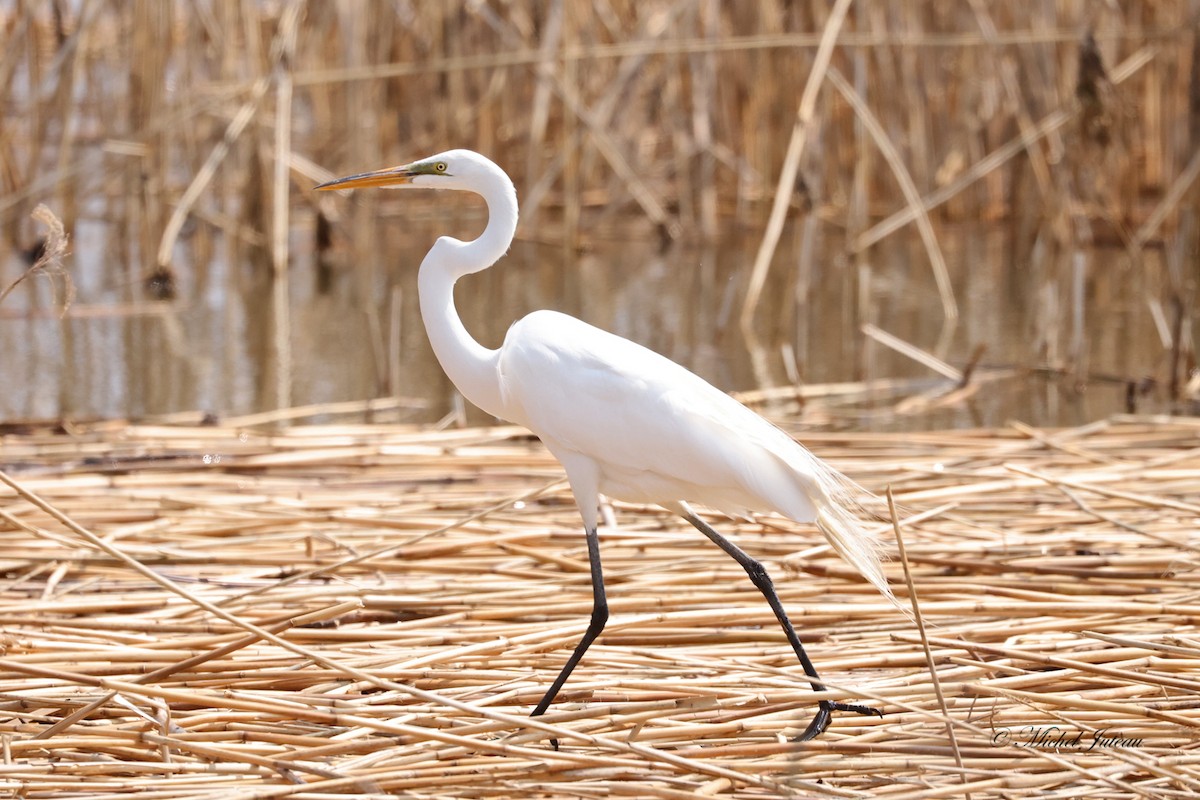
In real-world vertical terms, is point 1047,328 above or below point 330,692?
above

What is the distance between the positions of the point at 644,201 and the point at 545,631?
5.89 m

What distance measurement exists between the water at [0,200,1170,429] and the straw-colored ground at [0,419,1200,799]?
1.25 m

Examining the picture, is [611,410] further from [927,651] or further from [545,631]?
[927,651]

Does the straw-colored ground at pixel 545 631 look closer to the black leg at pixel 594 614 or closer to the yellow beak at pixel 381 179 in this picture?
the black leg at pixel 594 614

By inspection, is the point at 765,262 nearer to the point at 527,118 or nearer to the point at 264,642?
the point at 264,642

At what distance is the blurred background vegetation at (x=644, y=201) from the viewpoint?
20.0 feet

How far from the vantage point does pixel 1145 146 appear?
9828 mm

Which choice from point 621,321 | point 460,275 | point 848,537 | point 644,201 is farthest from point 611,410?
point 644,201

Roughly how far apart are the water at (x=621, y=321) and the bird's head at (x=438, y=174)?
2452 millimetres

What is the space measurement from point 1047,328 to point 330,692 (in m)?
3.93

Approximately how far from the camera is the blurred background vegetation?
6.11 metres

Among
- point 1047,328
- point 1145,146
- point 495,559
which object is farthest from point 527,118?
point 495,559

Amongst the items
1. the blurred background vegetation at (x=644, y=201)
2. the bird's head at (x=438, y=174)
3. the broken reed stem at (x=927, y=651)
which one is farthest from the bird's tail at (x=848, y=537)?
the blurred background vegetation at (x=644, y=201)

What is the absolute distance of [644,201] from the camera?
8.53m
